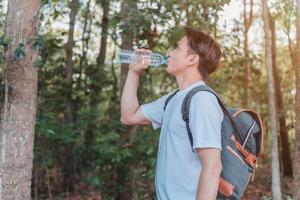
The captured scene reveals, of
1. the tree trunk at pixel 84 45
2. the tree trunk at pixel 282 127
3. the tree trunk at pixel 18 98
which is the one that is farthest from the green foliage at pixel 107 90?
the tree trunk at pixel 18 98

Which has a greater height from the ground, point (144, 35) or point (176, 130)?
point (144, 35)

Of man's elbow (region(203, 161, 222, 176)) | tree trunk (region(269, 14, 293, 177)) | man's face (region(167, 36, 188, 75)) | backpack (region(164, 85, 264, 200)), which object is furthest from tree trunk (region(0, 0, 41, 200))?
tree trunk (region(269, 14, 293, 177))

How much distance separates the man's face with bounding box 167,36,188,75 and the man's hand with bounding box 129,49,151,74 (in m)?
0.23

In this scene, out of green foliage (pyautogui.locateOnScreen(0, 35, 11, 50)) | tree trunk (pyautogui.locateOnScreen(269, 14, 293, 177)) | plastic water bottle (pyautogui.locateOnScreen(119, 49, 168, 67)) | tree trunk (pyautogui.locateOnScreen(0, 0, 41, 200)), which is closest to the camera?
plastic water bottle (pyautogui.locateOnScreen(119, 49, 168, 67))

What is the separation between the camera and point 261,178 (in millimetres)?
11328

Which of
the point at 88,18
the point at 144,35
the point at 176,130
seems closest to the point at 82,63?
the point at 88,18

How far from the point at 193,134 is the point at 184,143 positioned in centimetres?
9

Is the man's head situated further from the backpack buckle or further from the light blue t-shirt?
the backpack buckle

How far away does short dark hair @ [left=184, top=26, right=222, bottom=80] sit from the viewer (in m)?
2.27

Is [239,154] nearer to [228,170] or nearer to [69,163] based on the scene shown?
[228,170]

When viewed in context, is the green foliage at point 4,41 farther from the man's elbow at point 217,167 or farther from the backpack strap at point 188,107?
the man's elbow at point 217,167

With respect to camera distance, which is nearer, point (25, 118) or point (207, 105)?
point (207, 105)

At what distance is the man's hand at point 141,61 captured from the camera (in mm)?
2580

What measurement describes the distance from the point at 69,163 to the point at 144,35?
310cm
